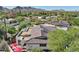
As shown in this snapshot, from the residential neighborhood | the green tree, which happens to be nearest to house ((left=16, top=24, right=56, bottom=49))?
the residential neighborhood

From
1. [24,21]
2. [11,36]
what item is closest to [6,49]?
[11,36]

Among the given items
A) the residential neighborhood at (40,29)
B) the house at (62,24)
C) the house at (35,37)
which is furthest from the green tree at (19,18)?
the house at (62,24)

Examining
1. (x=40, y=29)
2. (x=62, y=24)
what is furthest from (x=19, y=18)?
(x=62, y=24)

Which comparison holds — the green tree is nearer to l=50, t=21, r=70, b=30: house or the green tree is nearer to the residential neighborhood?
the residential neighborhood

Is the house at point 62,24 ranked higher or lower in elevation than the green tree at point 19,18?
lower

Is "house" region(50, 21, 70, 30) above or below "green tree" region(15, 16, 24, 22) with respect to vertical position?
below

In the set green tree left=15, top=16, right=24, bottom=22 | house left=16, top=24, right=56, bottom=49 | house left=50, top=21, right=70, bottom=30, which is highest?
green tree left=15, top=16, right=24, bottom=22

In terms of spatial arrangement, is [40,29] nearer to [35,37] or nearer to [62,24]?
[35,37]

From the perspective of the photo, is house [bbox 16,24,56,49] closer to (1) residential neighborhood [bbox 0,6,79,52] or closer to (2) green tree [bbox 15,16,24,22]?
(1) residential neighborhood [bbox 0,6,79,52]

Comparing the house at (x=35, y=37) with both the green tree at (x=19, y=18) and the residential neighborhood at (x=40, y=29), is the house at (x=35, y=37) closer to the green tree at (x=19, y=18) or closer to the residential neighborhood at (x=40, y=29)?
the residential neighborhood at (x=40, y=29)
